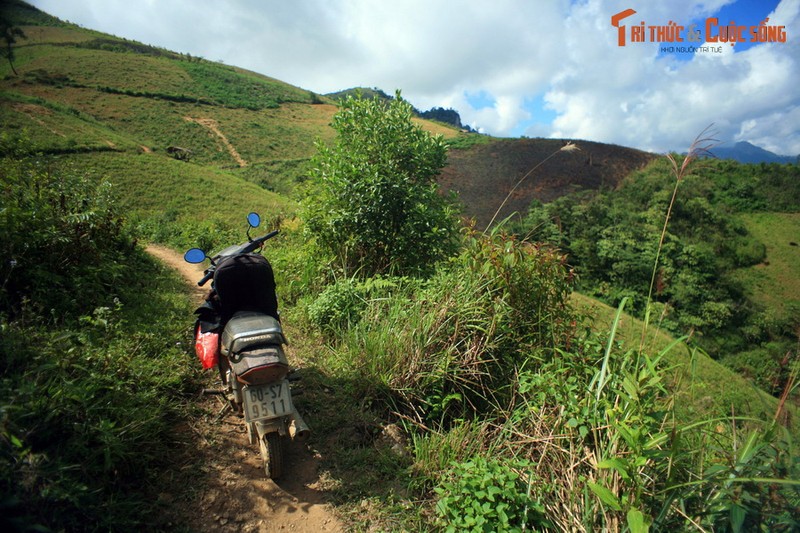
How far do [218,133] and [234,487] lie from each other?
34146 mm

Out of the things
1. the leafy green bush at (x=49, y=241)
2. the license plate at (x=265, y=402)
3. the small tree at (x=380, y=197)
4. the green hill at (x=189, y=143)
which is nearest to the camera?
the license plate at (x=265, y=402)

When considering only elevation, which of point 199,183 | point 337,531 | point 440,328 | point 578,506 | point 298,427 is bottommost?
point 337,531

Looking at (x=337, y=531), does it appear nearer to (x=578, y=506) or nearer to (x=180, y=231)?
(x=578, y=506)

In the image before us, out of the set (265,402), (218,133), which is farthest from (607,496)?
(218,133)

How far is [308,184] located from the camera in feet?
18.7

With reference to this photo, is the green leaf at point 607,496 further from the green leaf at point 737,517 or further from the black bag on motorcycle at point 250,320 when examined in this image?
the black bag on motorcycle at point 250,320

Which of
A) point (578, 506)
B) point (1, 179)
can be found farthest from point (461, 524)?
point (1, 179)

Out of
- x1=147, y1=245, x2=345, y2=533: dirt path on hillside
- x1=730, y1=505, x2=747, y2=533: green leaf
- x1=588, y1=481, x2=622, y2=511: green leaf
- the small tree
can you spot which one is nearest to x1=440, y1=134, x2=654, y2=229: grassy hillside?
the small tree

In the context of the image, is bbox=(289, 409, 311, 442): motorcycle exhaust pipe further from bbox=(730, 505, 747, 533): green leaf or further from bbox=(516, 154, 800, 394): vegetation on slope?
bbox=(516, 154, 800, 394): vegetation on slope

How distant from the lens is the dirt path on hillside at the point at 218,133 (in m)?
27.9

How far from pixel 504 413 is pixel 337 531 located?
4.74 ft

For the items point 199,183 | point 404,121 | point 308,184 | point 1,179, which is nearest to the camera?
point 1,179

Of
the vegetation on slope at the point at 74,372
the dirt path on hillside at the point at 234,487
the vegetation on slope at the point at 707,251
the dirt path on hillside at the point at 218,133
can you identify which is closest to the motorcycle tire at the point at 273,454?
the dirt path on hillside at the point at 234,487

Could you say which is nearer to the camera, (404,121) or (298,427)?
(298,427)
